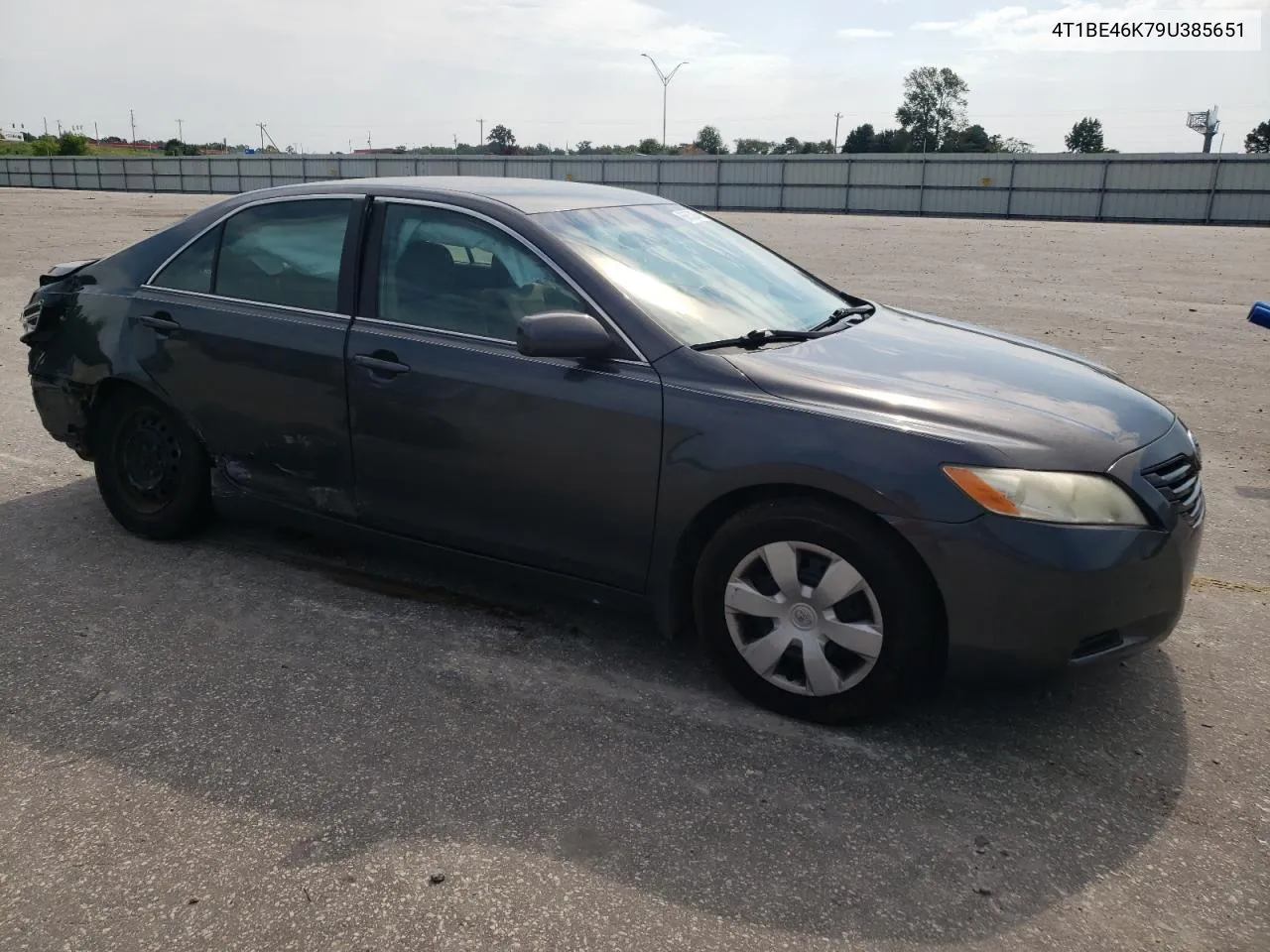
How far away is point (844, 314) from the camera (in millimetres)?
4254

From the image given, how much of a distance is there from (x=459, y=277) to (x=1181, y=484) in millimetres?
2523

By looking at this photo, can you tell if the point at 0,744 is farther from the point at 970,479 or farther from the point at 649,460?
the point at 970,479

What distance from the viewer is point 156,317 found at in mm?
4434

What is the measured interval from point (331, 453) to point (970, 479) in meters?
2.38

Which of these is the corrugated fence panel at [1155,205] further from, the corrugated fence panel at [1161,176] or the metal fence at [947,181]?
the corrugated fence panel at [1161,176]

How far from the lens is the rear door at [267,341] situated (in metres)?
3.99

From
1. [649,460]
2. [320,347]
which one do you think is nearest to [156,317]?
[320,347]

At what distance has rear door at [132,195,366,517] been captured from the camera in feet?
13.1

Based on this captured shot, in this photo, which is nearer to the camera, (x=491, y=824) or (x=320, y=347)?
(x=491, y=824)

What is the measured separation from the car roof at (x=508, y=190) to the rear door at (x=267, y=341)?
0.38 ft

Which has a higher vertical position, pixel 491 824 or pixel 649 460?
pixel 649 460

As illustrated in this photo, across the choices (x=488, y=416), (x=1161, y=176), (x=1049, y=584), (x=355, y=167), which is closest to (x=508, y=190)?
(x=488, y=416)

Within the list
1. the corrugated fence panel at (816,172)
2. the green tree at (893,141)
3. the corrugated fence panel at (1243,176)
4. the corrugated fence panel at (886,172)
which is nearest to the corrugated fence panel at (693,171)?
the corrugated fence panel at (816,172)

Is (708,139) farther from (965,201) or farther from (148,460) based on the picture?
Result: (148,460)
